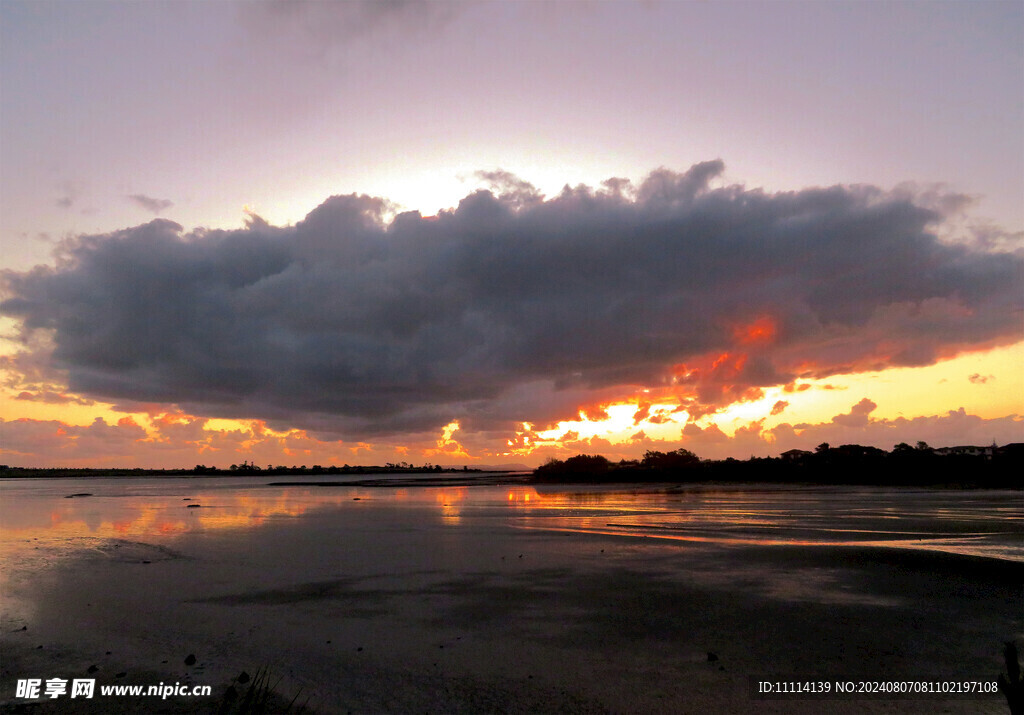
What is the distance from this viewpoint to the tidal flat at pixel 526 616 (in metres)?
10.9

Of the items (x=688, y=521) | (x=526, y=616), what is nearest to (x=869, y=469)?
(x=688, y=521)

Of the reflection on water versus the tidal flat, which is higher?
the tidal flat

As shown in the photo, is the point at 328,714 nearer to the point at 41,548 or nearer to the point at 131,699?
the point at 131,699

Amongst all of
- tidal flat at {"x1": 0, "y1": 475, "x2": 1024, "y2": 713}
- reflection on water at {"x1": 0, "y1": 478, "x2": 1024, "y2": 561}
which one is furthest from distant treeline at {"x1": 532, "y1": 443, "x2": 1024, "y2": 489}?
tidal flat at {"x1": 0, "y1": 475, "x2": 1024, "y2": 713}

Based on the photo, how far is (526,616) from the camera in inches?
603

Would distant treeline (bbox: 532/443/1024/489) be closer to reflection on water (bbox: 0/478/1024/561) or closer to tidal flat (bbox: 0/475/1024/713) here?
reflection on water (bbox: 0/478/1024/561)

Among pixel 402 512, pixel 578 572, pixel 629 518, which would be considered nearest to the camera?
pixel 578 572

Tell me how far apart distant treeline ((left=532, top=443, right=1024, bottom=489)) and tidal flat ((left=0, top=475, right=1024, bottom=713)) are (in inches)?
2437

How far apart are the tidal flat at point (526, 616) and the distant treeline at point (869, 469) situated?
61895 mm

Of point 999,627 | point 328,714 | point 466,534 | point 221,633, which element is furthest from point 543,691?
point 466,534

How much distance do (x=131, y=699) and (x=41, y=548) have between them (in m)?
23.6

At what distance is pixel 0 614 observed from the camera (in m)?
16.3

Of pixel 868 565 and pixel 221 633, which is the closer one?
pixel 221 633

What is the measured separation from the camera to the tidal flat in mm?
10891
